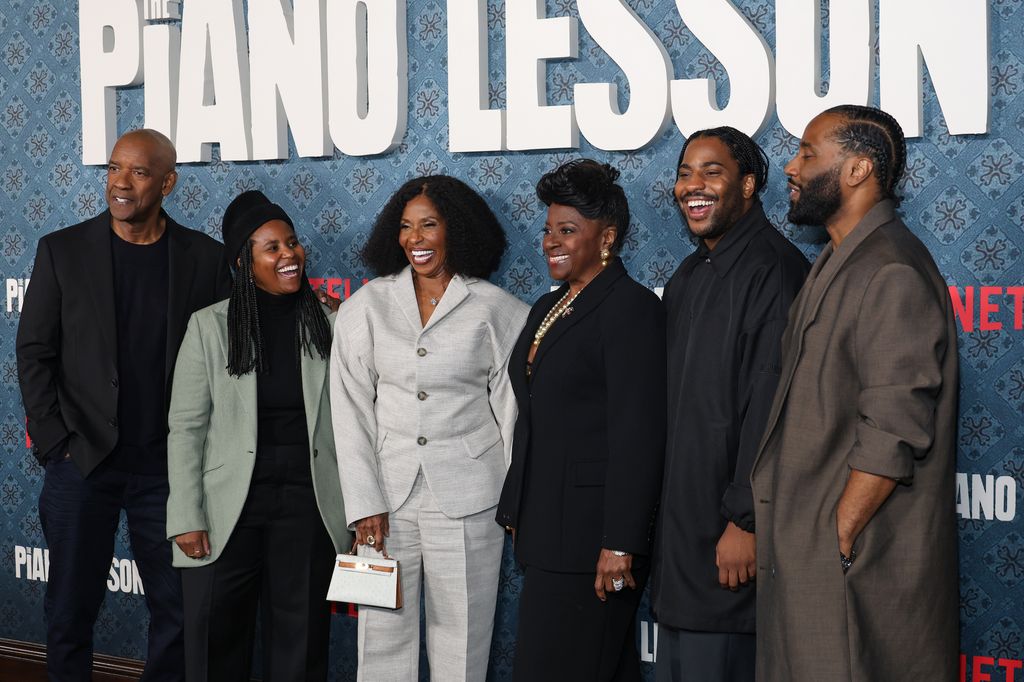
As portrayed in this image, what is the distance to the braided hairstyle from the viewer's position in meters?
2.50

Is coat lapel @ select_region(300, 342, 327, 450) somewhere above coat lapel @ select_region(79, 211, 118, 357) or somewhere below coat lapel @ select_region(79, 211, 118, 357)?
below

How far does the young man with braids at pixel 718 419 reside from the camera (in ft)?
8.63

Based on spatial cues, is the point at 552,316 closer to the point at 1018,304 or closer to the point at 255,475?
the point at 255,475

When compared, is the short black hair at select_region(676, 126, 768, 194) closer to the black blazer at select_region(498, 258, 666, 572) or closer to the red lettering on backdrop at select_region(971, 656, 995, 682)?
the black blazer at select_region(498, 258, 666, 572)

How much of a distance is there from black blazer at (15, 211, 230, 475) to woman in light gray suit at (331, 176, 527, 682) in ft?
2.03

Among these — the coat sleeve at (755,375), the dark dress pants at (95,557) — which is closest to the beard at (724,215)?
the coat sleeve at (755,375)

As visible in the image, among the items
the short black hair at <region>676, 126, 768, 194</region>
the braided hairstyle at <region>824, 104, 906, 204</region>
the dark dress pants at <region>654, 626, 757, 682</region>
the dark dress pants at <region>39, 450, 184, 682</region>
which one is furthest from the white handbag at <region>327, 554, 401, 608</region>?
the braided hairstyle at <region>824, 104, 906, 204</region>

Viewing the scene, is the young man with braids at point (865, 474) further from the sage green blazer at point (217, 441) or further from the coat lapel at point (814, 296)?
the sage green blazer at point (217, 441)

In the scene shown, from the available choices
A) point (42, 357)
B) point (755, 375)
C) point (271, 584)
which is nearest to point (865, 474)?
point (755, 375)

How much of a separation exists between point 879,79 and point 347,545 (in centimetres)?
211

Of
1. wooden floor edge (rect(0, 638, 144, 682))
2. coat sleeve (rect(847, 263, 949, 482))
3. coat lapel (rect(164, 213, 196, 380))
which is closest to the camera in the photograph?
coat sleeve (rect(847, 263, 949, 482))

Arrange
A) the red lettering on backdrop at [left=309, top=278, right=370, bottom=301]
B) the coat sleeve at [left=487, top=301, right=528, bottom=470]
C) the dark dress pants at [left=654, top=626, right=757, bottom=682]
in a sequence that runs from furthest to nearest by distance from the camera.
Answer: the red lettering on backdrop at [left=309, top=278, right=370, bottom=301], the coat sleeve at [left=487, top=301, right=528, bottom=470], the dark dress pants at [left=654, top=626, right=757, bottom=682]

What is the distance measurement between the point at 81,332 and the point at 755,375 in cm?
222

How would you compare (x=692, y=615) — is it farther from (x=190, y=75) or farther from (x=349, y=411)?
(x=190, y=75)
